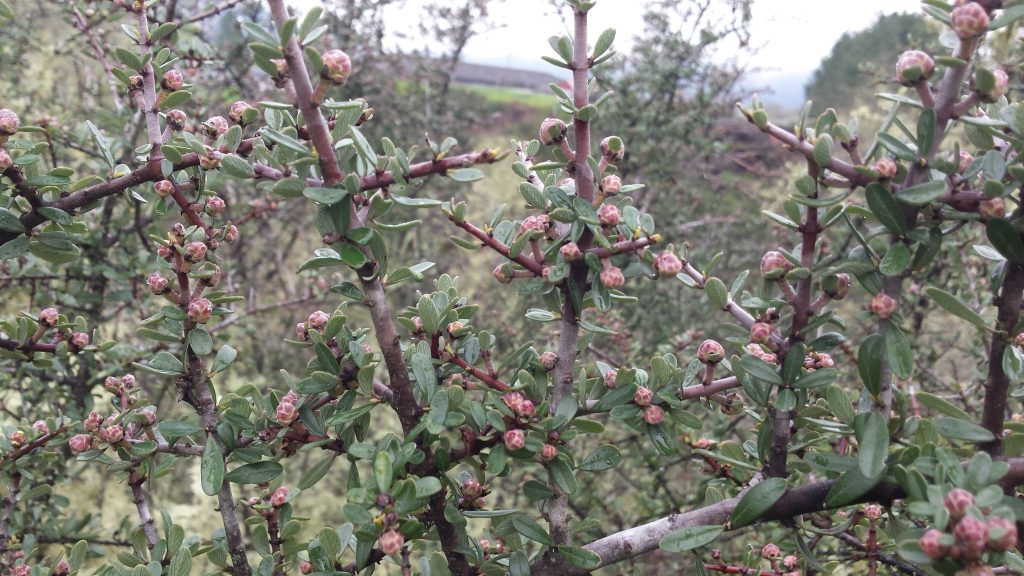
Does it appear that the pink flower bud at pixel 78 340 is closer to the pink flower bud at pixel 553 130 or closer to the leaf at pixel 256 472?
the leaf at pixel 256 472

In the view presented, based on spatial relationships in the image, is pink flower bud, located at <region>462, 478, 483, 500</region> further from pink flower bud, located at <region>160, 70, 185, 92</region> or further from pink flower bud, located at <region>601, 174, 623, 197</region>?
pink flower bud, located at <region>160, 70, 185, 92</region>

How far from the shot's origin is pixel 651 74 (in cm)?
508

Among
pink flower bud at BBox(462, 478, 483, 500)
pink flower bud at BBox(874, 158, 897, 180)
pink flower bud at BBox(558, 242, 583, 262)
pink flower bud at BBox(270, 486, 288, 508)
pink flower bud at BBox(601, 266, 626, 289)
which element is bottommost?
pink flower bud at BBox(270, 486, 288, 508)

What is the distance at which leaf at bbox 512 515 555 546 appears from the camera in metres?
1.27

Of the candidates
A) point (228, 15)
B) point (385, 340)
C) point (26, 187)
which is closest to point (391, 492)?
point (385, 340)

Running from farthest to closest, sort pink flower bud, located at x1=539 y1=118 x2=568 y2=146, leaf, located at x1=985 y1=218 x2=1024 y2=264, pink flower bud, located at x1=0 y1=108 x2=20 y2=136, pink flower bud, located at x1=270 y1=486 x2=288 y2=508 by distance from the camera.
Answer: pink flower bud, located at x1=270 y1=486 x2=288 y2=508
pink flower bud, located at x1=0 y1=108 x2=20 y2=136
pink flower bud, located at x1=539 y1=118 x2=568 y2=146
leaf, located at x1=985 y1=218 x2=1024 y2=264

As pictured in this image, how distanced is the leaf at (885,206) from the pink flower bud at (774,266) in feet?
0.51

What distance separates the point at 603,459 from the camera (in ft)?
4.38

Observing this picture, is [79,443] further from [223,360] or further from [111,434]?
[223,360]

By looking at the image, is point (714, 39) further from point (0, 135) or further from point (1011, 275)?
point (0, 135)

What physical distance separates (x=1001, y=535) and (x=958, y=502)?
0.22ft

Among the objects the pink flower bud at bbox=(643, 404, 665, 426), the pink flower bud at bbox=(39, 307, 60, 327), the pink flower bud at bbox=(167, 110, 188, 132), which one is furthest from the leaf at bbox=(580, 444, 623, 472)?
the pink flower bud at bbox=(39, 307, 60, 327)

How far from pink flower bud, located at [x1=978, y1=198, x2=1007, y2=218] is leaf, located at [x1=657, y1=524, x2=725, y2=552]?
0.66 meters

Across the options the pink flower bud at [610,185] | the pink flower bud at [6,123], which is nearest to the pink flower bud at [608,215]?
the pink flower bud at [610,185]
